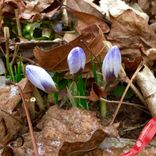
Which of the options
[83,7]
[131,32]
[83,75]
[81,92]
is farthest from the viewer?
[83,7]

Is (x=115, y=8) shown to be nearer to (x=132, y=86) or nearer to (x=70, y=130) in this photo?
(x=132, y=86)

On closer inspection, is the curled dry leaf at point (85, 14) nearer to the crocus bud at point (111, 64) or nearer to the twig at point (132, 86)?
the twig at point (132, 86)

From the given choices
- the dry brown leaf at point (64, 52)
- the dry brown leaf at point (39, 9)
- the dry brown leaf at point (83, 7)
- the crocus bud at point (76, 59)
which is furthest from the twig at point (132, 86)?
the dry brown leaf at point (39, 9)

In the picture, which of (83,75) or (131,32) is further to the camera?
(131,32)

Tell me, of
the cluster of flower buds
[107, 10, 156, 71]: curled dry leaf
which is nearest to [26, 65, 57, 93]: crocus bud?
the cluster of flower buds

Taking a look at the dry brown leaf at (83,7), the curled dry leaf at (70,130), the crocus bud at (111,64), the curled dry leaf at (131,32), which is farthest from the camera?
the dry brown leaf at (83,7)

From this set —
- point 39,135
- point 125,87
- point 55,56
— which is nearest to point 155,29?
point 125,87

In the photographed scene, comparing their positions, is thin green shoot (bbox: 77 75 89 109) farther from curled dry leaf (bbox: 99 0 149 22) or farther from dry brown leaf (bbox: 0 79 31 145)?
curled dry leaf (bbox: 99 0 149 22)

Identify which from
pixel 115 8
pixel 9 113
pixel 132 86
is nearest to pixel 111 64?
pixel 132 86
